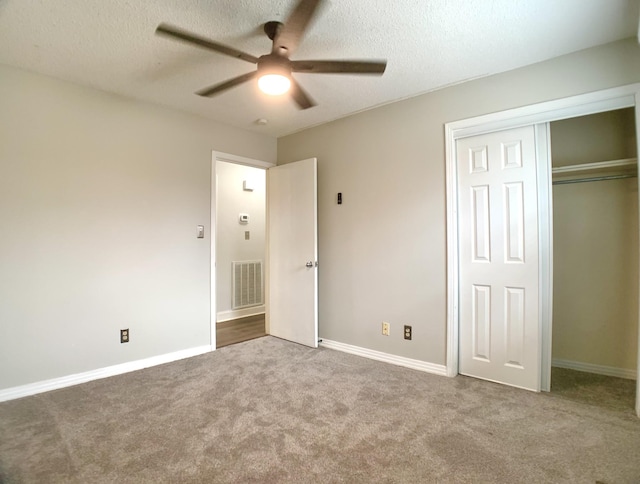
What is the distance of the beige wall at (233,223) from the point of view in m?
4.71

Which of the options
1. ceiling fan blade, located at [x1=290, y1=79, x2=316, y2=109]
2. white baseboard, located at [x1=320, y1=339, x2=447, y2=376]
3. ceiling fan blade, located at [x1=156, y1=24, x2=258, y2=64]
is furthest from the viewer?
white baseboard, located at [x1=320, y1=339, x2=447, y2=376]

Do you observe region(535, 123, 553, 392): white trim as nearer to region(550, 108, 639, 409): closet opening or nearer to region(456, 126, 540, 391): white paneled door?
region(456, 126, 540, 391): white paneled door

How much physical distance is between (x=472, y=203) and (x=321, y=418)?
2.01 meters

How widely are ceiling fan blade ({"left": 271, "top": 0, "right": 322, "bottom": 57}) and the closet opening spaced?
95.3 inches

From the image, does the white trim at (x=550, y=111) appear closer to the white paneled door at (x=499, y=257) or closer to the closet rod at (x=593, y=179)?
the white paneled door at (x=499, y=257)

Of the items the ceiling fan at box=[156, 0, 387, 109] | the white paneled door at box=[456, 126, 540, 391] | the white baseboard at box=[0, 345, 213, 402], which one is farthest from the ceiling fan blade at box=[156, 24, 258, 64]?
the white baseboard at box=[0, 345, 213, 402]

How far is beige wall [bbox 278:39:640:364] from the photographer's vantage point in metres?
2.47

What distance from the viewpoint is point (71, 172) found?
2627 millimetres

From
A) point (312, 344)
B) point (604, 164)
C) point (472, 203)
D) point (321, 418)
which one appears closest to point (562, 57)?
point (604, 164)

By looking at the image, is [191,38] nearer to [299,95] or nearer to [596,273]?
[299,95]

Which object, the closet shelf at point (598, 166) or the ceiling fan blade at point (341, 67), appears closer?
the ceiling fan blade at point (341, 67)

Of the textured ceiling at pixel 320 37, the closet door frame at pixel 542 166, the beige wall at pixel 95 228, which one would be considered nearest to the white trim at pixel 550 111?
the closet door frame at pixel 542 166

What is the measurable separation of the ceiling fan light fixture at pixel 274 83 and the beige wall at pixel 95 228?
5.59 feet

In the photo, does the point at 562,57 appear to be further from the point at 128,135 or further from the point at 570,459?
the point at 128,135
